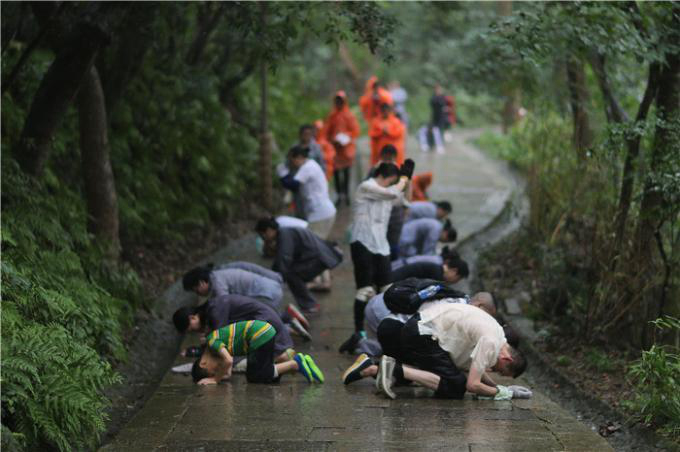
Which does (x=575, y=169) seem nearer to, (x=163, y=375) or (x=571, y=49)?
(x=571, y=49)

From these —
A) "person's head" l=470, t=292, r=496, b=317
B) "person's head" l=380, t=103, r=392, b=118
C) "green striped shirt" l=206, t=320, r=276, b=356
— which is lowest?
"green striped shirt" l=206, t=320, r=276, b=356

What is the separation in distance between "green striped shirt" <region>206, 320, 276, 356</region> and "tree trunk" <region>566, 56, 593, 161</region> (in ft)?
18.3

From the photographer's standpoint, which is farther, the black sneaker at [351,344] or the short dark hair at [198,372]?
the black sneaker at [351,344]

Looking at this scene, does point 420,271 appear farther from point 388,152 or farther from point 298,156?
point 298,156

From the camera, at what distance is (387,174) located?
984 centimetres

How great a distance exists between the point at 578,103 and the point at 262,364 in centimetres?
609

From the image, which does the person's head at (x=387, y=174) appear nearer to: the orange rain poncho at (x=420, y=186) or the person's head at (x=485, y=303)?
the person's head at (x=485, y=303)

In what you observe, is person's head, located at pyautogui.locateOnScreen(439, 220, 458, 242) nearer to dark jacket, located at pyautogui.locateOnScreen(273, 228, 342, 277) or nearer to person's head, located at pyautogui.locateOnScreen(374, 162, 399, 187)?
dark jacket, located at pyautogui.locateOnScreen(273, 228, 342, 277)

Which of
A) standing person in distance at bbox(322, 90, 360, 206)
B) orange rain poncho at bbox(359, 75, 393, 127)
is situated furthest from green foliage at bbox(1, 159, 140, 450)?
orange rain poncho at bbox(359, 75, 393, 127)

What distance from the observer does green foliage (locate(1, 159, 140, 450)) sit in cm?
637

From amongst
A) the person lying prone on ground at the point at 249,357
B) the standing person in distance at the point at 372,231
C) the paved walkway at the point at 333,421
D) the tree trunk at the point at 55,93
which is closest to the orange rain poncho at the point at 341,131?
the standing person in distance at the point at 372,231

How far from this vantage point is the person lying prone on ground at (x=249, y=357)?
8.38 metres

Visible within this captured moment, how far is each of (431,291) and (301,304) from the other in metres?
3.19

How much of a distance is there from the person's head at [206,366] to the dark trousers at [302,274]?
2.29m
